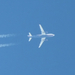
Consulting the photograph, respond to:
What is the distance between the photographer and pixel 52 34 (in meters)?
37.4

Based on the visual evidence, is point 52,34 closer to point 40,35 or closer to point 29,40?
point 40,35

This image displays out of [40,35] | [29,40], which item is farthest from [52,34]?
[29,40]

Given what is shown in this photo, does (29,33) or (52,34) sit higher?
(29,33)

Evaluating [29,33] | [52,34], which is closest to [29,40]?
[29,33]

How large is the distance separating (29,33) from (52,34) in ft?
16.0

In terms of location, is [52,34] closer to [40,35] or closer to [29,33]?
[40,35]

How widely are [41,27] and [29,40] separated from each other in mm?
3704

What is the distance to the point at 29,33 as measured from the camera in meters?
39.1

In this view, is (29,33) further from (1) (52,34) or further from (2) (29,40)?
(1) (52,34)

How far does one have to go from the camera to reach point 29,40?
38.4 m

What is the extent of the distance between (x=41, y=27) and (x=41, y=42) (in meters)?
3.11

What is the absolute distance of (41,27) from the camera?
129 feet

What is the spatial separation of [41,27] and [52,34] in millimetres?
3197
